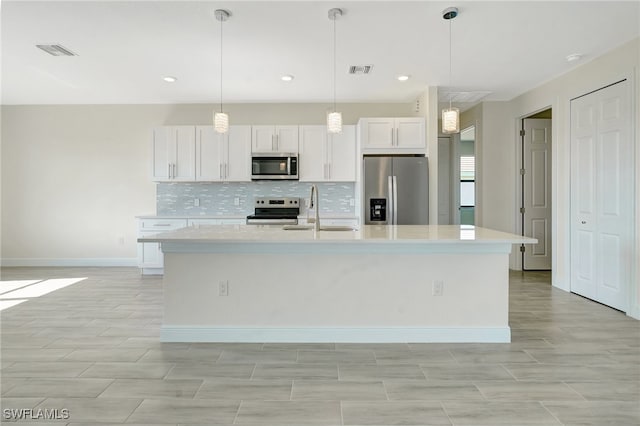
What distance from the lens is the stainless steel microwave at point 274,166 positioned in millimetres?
5574

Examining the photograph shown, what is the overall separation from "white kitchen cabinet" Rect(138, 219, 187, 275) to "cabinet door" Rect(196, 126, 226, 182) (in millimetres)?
782

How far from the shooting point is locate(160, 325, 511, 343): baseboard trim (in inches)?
114

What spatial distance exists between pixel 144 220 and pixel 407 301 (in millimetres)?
4223

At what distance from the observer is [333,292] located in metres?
2.93

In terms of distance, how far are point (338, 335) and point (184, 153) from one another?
3995mm

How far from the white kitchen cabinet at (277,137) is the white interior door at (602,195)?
3608 millimetres

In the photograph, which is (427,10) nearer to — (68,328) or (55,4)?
(55,4)

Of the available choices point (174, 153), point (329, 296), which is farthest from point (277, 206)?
point (329, 296)

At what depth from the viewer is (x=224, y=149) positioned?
18.6 ft

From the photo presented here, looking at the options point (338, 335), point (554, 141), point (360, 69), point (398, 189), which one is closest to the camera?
point (338, 335)

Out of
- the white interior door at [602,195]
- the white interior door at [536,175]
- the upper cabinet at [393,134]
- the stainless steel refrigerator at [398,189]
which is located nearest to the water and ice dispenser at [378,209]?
the stainless steel refrigerator at [398,189]

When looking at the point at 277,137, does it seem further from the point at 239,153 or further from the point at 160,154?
the point at 160,154

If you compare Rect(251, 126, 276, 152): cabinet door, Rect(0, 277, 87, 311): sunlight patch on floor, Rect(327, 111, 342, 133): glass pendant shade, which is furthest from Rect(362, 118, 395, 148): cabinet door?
Rect(0, 277, 87, 311): sunlight patch on floor

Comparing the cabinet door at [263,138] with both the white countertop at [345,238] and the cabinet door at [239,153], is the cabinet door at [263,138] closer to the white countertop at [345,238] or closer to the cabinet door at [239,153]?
the cabinet door at [239,153]
